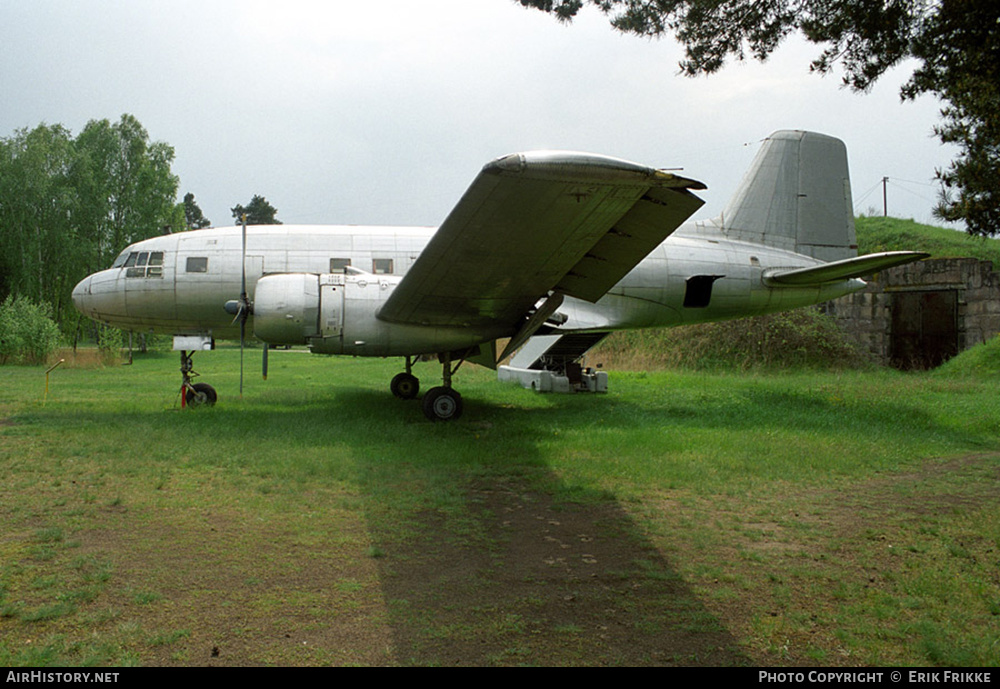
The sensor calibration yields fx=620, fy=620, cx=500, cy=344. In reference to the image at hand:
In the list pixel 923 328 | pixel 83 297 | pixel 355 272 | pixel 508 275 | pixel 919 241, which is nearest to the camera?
pixel 508 275

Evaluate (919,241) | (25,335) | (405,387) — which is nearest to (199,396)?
(405,387)

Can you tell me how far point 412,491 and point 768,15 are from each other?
6350 millimetres

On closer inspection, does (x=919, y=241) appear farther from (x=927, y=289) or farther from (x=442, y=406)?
(x=442, y=406)

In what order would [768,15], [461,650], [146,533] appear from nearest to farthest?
[461,650]
[146,533]
[768,15]

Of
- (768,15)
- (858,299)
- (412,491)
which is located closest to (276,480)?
(412,491)

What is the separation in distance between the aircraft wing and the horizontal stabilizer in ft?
15.4

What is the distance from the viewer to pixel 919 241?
2527 cm

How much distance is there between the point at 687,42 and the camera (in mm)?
7160

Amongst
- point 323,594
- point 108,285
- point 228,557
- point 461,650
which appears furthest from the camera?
point 108,285

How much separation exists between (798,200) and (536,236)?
828cm

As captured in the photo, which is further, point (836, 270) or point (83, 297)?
point (83, 297)

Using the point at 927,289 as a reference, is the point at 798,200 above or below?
above

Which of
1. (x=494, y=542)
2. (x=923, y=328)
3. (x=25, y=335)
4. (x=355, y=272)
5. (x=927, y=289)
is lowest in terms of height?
(x=494, y=542)
